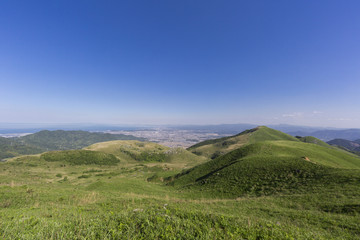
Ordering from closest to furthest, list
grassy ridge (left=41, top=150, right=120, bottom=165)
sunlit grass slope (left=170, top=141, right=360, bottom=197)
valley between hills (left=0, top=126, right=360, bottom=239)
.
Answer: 1. valley between hills (left=0, top=126, right=360, bottom=239)
2. sunlit grass slope (left=170, top=141, right=360, bottom=197)
3. grassy ridge (left=41, top=150, right=120, bottom=165)

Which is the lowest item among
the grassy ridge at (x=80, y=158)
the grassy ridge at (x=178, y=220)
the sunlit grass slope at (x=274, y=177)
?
the grassy ridge at (x=80, y=158)

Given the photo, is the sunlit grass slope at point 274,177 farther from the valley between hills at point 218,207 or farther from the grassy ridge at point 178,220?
the grassy ridge at point 178,220

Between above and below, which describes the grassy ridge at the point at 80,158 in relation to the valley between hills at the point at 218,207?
below

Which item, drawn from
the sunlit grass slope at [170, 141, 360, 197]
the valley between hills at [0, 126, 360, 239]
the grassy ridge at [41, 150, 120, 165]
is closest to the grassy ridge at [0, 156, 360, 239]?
the valley between hills at [0, 126, 360, 239]

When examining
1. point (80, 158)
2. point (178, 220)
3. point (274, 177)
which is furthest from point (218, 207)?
point (80, 158)

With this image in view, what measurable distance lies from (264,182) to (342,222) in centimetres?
1361

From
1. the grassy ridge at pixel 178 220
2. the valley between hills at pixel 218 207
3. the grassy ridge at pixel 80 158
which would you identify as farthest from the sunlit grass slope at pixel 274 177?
the grassy ridge at pixel 80 158

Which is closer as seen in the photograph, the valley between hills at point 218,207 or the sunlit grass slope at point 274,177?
the valley between hills at point 218,207

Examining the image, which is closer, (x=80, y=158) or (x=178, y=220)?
(x=178, y=220)

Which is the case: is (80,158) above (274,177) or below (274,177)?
below

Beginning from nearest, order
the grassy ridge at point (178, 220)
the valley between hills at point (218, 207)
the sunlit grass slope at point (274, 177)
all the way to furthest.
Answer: the grassy ridge at point (178, 220), the valley between hills at point (218, 207), the sunlit grass slope at point (274, 177)

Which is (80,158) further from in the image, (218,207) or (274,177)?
(274,177)

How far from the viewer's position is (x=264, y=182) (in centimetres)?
2353

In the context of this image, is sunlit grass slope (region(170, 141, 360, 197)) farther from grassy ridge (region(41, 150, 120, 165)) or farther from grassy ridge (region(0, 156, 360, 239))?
grassy ridge (region(41, 150, 120, 165))
